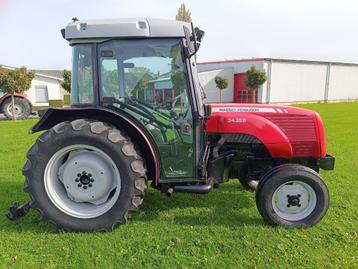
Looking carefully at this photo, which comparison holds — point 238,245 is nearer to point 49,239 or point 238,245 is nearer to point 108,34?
point 49,239

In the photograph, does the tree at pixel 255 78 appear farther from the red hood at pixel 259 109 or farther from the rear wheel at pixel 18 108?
the red hood at pixel 259 109

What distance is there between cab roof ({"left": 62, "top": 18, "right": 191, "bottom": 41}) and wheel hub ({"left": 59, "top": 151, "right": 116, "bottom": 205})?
48.8 inches

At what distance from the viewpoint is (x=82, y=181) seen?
3201 millimetres

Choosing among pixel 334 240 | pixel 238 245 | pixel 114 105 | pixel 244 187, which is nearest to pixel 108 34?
pixel 114 105

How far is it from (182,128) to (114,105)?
0.77 m

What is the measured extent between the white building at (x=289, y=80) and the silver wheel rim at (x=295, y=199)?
25148mm

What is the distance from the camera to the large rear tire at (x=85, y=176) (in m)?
2.99

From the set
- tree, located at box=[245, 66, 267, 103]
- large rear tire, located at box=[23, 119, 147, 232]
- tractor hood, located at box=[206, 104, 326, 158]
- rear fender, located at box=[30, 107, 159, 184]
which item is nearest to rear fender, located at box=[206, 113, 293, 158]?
tractor hood, located at box=[206, 104, 326, 158]

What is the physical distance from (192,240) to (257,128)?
4.60 ft

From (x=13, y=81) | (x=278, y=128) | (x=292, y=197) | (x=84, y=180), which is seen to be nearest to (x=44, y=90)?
(x=13, y=81)

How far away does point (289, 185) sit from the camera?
3199mm

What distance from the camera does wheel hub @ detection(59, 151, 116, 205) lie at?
3.16 m

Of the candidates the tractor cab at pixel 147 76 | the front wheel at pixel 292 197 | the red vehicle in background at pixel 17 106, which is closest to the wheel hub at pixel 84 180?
the tractor cab at pixel 147 76

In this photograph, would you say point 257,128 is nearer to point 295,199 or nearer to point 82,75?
point 295,199
